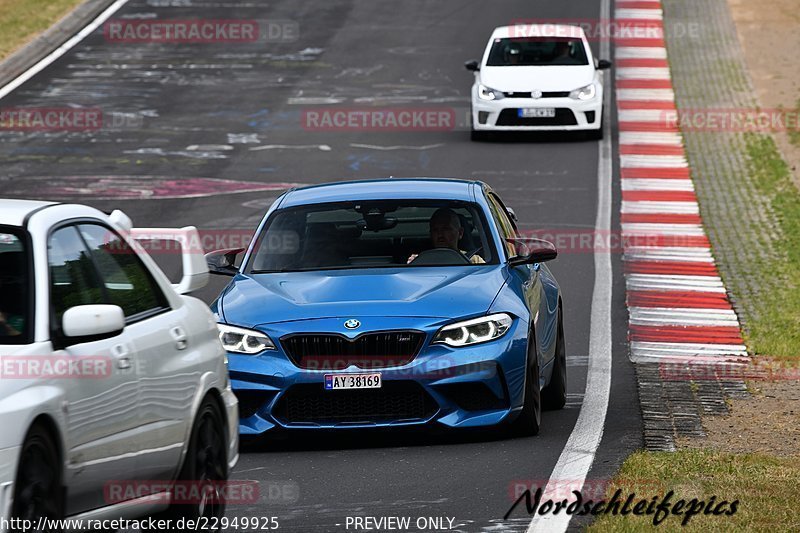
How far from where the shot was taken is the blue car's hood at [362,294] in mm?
10133

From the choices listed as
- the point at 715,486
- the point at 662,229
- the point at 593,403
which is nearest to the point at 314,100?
the point at 662,229

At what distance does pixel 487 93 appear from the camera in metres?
27.4

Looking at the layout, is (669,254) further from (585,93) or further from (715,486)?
(715,486)

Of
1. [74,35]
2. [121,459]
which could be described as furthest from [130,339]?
[74,35]

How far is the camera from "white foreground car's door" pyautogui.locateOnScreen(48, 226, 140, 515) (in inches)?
246

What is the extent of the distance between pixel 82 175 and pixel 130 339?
17.8 metres

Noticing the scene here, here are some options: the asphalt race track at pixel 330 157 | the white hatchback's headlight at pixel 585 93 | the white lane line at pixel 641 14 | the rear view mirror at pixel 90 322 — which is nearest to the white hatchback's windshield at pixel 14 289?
the rear view mirror at pixel 90 322

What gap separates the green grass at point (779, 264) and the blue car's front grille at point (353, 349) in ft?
16.4

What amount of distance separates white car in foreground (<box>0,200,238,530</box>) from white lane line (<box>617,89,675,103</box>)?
24.2 metres

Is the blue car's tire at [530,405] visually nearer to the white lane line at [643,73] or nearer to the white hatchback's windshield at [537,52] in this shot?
the white hatchback's windshield at [537,52]

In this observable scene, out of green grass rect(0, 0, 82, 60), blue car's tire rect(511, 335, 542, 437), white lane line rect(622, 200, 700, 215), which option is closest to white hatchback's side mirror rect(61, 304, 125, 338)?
blue car's tire rect(511, 335, 542, 437)

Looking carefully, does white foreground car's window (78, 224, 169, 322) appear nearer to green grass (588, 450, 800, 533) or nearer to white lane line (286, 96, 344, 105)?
green grass (588, 450, 800, 533)

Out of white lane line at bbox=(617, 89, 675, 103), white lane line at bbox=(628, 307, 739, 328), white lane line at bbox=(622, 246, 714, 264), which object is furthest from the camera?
white lane line at bbox=(617, 89, 675, 103)

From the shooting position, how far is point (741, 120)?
30172 millimetres
